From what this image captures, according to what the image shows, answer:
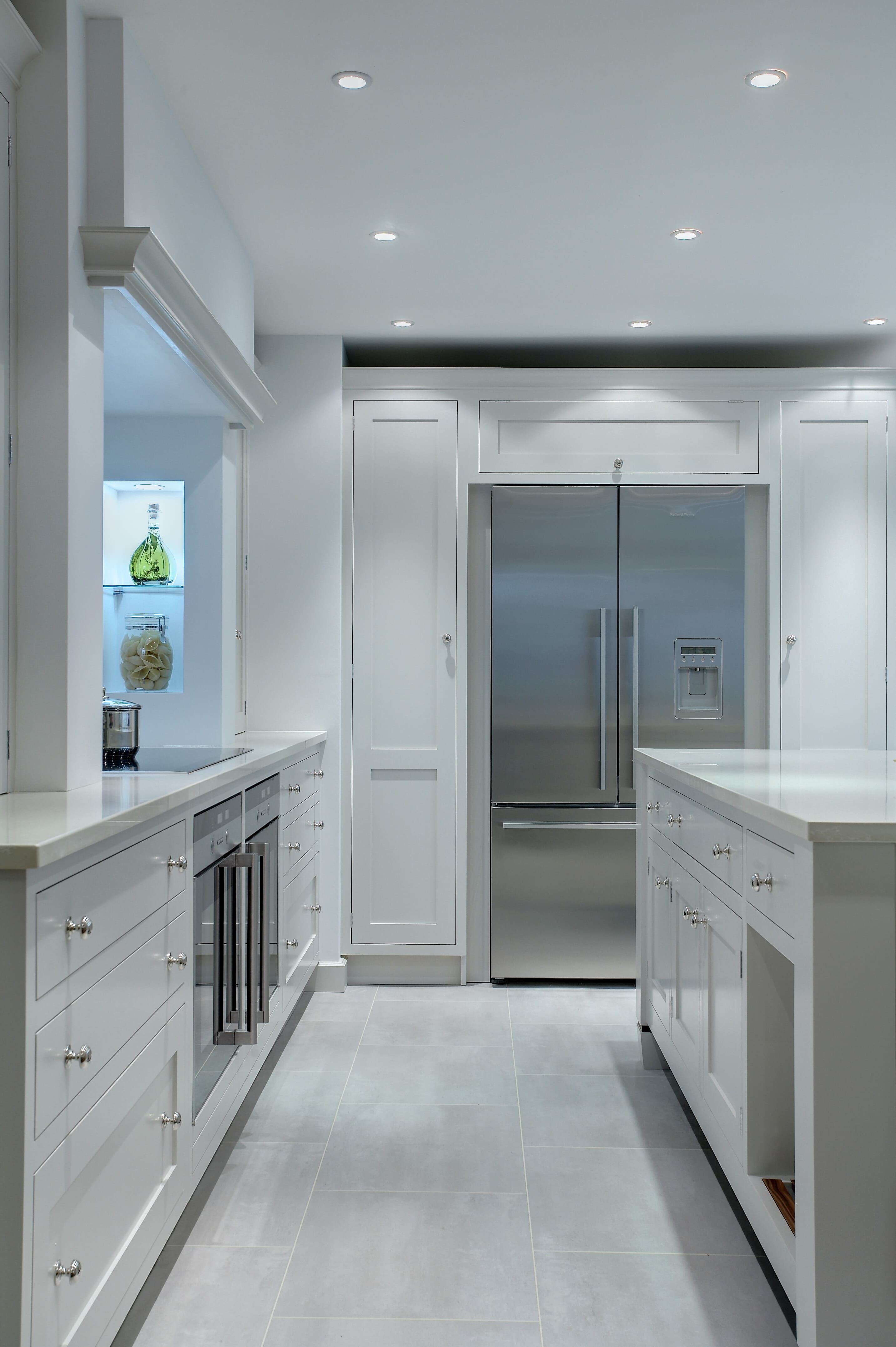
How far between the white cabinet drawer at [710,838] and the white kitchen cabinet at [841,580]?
154 centimetres

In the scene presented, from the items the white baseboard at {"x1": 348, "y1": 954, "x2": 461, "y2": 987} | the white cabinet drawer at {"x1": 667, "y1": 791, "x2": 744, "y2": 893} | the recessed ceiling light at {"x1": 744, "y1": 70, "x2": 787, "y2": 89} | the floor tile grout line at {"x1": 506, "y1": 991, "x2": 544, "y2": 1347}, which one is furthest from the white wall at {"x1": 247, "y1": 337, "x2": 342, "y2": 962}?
the recessed ceiling light at {"x1": 744, "y1": 70, "x2": 787, "y2": 89}

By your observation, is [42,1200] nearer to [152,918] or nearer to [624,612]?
[152,918]

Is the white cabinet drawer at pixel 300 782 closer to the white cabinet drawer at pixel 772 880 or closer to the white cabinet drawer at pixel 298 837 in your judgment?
the white cabinet drawer at pixel 298 837

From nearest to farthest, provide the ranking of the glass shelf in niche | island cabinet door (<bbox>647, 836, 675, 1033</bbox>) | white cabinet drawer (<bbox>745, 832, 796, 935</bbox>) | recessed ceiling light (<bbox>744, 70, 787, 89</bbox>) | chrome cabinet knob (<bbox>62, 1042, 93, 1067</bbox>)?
chrome cabinet knob (<bbox>62, 1042, 93, 1067</bbox>) → white cabinet drawer (<bbox>745, 832, 796, 935</bbox>) → recessed ceiling light (<bbox>744, 70, 787, 89</bbox>) → island cabinet door (<bbox>647, 836, 675, 1033</bbox>) → the glass shelf in niche

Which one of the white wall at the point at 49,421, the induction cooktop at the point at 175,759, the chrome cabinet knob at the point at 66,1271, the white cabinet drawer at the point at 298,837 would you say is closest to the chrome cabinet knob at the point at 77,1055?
the chrome cabinet knob at the point at 66,1271

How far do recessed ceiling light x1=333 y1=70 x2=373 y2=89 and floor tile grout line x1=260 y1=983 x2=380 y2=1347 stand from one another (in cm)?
247

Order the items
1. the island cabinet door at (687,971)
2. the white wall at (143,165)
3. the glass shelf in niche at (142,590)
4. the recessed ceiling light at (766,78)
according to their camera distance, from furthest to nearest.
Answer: the glass shelf in niche at (142,590) → the island cabinet door at (687,971) → the recessed ceiling light at (766,78) → the white wall at (143,165)

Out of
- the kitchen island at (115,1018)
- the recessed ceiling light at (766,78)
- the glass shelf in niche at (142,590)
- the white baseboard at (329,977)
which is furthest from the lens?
the white baseboard at (329,977)

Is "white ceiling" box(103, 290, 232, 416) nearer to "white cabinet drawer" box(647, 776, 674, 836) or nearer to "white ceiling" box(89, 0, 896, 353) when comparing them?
"white ceiling" box(89, 0, 896, 353)

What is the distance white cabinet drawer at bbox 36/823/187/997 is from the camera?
1.25 metres

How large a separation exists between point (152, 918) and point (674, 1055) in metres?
1.46

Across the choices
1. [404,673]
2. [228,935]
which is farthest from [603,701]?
[228,935]

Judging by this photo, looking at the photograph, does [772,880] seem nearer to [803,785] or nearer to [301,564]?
[803,785]

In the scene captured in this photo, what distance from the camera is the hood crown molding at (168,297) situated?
1.90 metres
